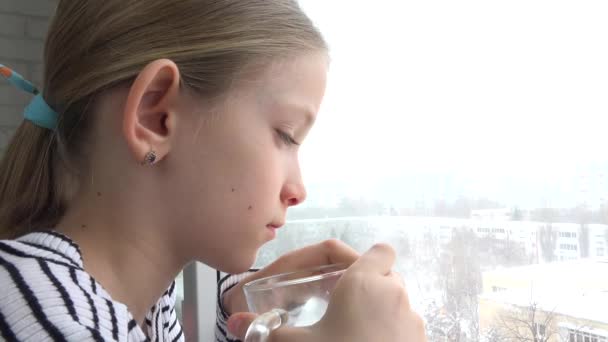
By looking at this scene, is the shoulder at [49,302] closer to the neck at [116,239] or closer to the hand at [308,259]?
the neck at [116,239]

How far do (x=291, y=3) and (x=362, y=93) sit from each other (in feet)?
0.92

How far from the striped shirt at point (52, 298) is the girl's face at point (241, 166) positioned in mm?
129

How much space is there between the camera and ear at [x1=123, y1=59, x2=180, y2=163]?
0.60 m

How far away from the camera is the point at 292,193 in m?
0.67

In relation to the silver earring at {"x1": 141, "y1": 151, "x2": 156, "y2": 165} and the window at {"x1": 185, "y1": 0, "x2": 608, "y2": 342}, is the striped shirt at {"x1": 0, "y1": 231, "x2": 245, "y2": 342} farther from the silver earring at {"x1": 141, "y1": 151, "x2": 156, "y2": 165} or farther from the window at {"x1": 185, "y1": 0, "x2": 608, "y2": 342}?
the window at {"x1": 185, "y1": 0, "x2": 608, "y2": 342}

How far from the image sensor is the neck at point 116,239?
2.10 ft

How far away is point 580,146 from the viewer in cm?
63

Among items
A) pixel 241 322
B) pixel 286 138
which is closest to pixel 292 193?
pixel 286 138

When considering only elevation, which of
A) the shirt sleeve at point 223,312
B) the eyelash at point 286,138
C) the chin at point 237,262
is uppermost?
the eyelash at point 286,138

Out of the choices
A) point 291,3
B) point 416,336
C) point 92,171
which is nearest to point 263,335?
point 416,336

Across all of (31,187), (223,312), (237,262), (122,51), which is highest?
(122,51)

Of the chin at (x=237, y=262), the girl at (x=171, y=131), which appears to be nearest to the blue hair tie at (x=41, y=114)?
the girl at (x=171, y=131)

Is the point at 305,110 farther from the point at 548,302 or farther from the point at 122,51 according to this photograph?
the point at 548,302

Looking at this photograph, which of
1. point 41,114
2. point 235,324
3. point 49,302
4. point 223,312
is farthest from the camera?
point 223,312
